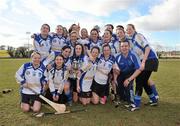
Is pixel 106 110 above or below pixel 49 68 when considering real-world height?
below

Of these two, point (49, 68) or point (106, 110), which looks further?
point (49, 68)

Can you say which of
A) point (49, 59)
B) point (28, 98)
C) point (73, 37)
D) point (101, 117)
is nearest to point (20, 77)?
point (28, 98)

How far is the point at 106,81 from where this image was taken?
8.24m

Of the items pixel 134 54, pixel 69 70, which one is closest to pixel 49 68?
pixel 69 70

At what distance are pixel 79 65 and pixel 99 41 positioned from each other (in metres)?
1.03

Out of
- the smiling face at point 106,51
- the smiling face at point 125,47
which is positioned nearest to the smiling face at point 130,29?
the smiling face at point 125,47

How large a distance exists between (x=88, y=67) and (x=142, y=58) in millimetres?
1461

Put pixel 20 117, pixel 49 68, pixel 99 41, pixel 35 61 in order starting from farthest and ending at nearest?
pixel 99 41 → pixel 49 68 → pixel 35 61 → pixel 20 117

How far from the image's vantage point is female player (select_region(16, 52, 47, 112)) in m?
7.20

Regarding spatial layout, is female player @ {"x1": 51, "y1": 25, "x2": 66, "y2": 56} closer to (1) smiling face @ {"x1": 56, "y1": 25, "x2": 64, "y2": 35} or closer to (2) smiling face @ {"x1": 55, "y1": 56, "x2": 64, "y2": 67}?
(1) smiling face @ {"x1": 56, "y1": 25, "x2": 64, "y2": 35}

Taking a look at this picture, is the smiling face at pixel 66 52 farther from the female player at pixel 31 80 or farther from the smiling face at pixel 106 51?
the smiling face at pixel 106 51

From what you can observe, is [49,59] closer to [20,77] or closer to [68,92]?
[68,92]

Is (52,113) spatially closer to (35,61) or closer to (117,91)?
(35,61)

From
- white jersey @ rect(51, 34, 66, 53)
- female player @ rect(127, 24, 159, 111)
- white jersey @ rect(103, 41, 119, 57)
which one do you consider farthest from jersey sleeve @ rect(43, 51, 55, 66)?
female player @ rect(127, 24, 159, 111)
